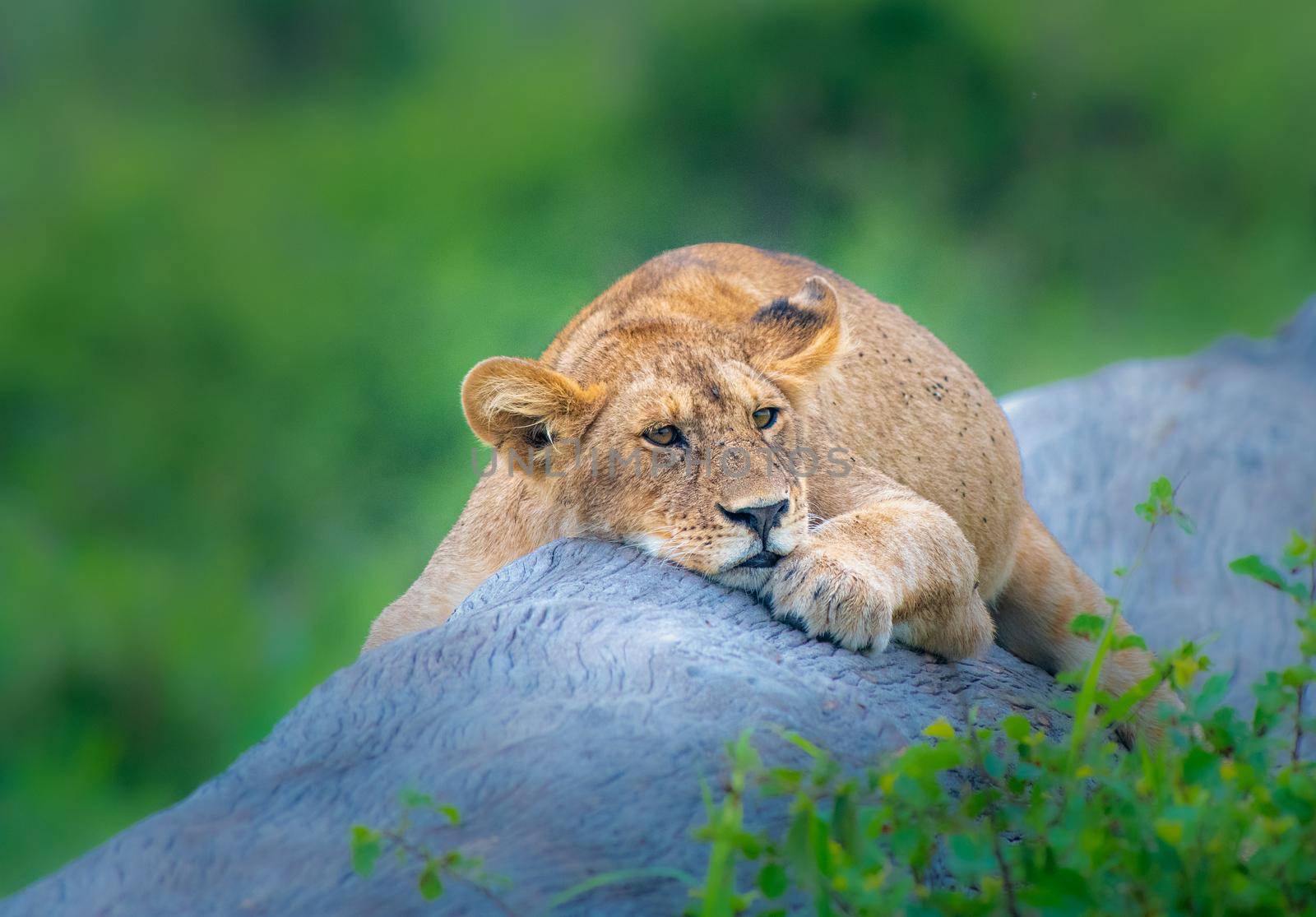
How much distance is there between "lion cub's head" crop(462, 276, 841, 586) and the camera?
3.26m

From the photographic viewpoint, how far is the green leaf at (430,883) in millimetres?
1902

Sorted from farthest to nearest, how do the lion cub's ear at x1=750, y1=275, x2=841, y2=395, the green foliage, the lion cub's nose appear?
the lion cub's ear at x1=750, y1=275, x2=841, y2=395 < the lion cub's nose < the green foliage

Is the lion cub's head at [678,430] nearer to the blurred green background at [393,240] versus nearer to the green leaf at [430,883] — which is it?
the green leaf at [430,883]

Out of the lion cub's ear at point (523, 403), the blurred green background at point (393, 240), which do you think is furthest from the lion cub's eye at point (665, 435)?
the blurred green background at point (393, 240)

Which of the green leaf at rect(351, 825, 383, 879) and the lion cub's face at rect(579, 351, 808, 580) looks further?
the lion cub's face at rect(579, 351, 808, 580)

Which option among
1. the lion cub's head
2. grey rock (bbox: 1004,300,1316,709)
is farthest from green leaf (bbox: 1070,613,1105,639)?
grey rock (bbox: 1004,300,1316,709)

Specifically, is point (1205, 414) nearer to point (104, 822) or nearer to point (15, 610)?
point (104, 822)

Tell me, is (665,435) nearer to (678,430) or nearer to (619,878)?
(678,430)

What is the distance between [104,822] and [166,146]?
4985 millimetres

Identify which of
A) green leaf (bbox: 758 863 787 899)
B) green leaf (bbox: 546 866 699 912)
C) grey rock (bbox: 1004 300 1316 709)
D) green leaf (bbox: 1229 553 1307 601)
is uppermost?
grey rock (bbox: 1004 300 1316 709)

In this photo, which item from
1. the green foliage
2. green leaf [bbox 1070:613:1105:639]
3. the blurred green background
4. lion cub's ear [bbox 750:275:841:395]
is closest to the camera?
the green foliage

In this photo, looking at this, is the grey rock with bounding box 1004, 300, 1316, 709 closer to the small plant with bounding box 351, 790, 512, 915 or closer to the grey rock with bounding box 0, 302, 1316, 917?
the grey rock with bounding box 0, 302, 1316, 917

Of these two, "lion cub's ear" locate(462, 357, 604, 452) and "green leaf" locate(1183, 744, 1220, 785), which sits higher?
"lion cub's ear" locate(462, 357, 604, 452)

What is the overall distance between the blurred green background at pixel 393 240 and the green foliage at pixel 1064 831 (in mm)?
7160
